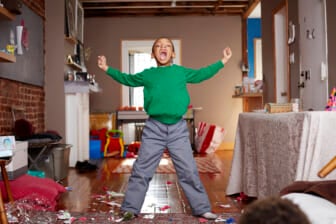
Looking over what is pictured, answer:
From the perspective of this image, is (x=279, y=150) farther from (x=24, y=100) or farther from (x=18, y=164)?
(x=24, y=100)

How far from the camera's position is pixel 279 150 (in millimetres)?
2486

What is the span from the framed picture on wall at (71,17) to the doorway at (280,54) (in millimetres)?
2827

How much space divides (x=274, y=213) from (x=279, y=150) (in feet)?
6.20

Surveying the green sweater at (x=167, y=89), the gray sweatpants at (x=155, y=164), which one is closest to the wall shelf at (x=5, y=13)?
the green sweater at (x=167, y=89)

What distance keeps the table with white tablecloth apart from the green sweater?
53 centimetres

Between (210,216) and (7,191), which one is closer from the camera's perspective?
(210,216)

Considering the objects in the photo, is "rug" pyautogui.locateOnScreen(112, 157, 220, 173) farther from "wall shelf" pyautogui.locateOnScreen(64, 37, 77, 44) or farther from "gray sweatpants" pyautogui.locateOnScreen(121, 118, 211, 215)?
"gray sweatpants" pyautogui.locateOnScreen(121, 118, 211, 215)

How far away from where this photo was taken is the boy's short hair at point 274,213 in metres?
0.65

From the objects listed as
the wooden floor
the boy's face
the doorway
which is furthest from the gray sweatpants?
the doorway

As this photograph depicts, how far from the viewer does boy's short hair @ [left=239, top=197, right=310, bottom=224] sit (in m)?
0.65

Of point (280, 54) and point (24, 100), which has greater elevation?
point (280, 54)

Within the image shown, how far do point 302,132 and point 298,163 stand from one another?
152 millimetres

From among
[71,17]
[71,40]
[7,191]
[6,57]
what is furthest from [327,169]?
[71,17]

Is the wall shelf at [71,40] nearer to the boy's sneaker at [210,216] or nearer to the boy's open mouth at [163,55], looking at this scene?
the boy's open mouth at [163,55]
